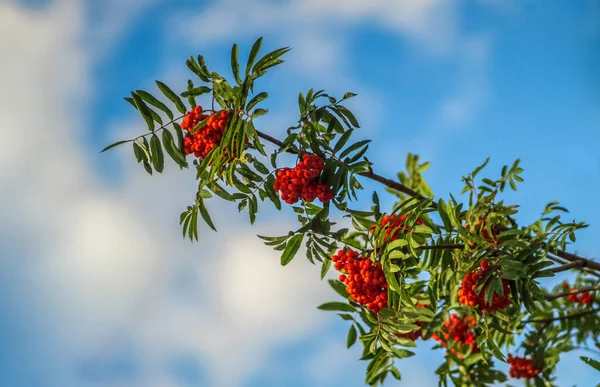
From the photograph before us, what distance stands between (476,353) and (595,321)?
129 centimetres

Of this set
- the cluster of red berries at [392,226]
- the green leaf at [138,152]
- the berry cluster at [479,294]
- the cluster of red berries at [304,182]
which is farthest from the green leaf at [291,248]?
the berry cluster at [479,294]

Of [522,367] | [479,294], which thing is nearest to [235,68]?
[479,294]

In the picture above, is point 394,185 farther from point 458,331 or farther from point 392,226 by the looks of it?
point 458,331

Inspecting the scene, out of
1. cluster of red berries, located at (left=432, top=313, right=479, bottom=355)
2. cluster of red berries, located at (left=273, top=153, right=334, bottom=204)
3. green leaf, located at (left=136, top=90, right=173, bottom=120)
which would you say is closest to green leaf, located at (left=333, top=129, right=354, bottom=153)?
cluster of red berries, located at (left=273, top=153, right=334, bottom=204)

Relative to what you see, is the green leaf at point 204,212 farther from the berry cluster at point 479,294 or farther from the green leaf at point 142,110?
the berry cluster at point 479,294

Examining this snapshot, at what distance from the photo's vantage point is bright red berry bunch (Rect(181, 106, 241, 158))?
4.05 m

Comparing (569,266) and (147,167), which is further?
(569,266)

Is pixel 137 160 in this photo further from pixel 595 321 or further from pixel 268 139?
pixel 595 321

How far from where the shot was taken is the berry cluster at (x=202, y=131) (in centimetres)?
405

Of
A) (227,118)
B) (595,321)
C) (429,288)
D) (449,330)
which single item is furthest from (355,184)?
(595,321)

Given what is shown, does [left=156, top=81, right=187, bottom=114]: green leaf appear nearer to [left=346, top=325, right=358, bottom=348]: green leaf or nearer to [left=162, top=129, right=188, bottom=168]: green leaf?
[left=162, top=129, right=188, bottom=168]: green leaf

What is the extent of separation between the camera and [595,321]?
20.6 feet

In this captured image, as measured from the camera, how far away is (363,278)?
4098mm

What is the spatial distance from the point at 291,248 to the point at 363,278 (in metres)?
0.48
